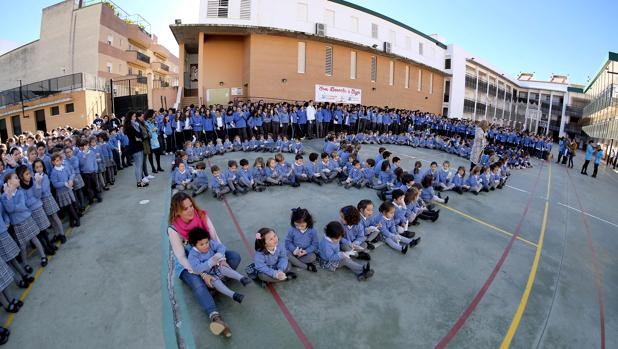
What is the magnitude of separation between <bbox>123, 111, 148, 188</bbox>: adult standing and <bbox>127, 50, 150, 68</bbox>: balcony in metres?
30.0

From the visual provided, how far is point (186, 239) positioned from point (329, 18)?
76.2ft

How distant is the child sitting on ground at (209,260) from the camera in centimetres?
444

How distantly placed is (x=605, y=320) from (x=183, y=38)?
23.4 metres

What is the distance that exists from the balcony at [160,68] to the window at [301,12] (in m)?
24.7

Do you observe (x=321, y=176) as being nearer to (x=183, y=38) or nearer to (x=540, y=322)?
(x=540, y=322)

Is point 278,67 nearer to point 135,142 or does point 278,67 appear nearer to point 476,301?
point 135,142

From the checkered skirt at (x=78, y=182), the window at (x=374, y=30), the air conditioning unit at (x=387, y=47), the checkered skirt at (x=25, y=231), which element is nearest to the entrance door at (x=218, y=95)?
the window at (x=374, y=30)

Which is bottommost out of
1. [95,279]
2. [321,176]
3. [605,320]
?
[605,320]

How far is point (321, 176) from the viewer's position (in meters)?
10.6

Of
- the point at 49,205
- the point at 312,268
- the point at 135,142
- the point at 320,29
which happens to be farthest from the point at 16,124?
the point at 312,268

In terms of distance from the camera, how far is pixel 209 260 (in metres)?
4.46

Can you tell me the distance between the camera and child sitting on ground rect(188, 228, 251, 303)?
444 centimetres

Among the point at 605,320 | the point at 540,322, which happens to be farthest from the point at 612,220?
the point at 540,322

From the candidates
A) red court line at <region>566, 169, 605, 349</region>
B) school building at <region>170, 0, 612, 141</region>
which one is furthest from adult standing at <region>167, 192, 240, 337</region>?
school building at <region>170, 0, 612, 141</region>
